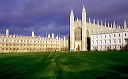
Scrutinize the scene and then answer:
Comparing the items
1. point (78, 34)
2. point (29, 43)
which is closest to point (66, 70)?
point (78, 34)

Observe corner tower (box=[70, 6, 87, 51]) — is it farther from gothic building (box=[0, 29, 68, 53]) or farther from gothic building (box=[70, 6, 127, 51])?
gothic building (box=[0, 29, 68, 53])

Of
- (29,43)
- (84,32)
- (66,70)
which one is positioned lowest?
(66,70)

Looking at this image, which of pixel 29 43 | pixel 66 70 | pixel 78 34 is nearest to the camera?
pixel 66 70

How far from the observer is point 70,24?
89.7 metres

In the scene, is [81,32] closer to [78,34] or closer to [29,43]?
[78,34]

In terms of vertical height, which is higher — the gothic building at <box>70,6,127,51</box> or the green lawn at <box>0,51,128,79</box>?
the gothic building at <box>70,6,127,51</box>

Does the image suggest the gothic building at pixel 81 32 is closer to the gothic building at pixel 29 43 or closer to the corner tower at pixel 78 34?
the corner tower at pixel 78 34

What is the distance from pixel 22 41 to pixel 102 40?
1660 inches

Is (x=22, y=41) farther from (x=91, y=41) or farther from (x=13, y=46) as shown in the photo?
(x=91, y=41)

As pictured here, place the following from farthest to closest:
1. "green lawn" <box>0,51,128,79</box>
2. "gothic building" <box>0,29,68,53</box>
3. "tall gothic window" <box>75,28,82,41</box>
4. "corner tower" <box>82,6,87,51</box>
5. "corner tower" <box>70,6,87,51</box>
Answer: "tall gothic window" <box>75,28,82,41</box> → "corner tower" <box>70,6,87,51</box> → "gothic building" <box>0,29,68,53</box> → "corner tower" <box>82,6,87,51</box> → "green lawn" <box>0,51,128,79</box>

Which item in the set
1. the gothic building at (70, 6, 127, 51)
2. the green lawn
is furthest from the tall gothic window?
the green lawn

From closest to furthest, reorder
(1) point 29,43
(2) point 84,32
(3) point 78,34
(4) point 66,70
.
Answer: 1. (4) point 66,70
2. (2) point 84,32
3. (3) point 78,34
4. (1) point 29,43

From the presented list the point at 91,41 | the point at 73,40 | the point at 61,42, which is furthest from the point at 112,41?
the point at 61,42

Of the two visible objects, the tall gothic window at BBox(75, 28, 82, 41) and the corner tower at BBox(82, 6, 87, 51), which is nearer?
the corner tower at BBox(82, 6, 87, 51)
